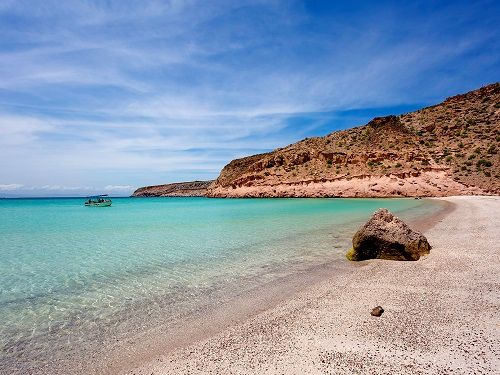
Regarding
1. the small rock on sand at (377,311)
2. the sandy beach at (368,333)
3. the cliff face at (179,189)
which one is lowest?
the sandy beach at (368,333)

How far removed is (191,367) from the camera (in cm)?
391

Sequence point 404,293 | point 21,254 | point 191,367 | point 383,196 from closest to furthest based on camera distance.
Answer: point 191,367 < point 404,293 < point 21,254 < point 383,196

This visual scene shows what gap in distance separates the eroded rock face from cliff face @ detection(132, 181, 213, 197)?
125m

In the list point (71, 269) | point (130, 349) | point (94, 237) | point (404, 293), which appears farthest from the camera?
point (94, 237)

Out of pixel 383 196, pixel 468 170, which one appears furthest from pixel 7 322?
pixel 468 170

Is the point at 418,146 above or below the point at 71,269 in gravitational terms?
above

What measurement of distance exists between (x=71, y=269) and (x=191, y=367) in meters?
6.94

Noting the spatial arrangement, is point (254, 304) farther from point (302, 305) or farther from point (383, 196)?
point (383, 196)

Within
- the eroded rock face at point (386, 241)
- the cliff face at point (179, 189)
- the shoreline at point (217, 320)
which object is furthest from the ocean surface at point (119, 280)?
the cliff face at point (179, 189)

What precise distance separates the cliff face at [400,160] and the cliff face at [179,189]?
199ft

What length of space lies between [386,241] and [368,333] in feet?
16.7

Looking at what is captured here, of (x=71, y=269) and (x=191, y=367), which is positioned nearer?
(x=191, y=367)

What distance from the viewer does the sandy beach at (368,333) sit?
365 cm

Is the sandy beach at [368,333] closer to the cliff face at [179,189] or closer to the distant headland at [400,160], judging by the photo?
the distant headland at [400,160]
